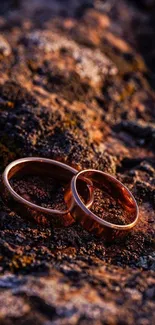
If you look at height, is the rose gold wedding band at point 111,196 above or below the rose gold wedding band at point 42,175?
above

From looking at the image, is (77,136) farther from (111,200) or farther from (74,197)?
(74,197)

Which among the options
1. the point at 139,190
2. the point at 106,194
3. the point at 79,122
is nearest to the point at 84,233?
the point at 106,194

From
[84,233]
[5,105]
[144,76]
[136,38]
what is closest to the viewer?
[84,233]

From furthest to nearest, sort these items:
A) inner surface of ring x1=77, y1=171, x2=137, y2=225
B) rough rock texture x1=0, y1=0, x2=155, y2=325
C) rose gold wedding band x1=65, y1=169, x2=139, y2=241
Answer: inner surface of ring x1=77, y1=171, x2=137, y2=225 → rose gold wedding band x1=65, y1=169, x2=139, y2=241 → rough rock texture x1=0, y1=0, x2=155, y2=325

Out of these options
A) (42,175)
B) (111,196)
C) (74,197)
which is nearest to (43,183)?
(42,175)

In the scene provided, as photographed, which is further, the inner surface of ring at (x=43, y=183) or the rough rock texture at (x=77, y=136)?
the inner surface of ring at (x=43, y=183)

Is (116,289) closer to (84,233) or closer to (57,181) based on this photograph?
(84,233)

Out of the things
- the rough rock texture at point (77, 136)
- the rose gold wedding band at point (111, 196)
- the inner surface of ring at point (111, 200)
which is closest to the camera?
the rough rock texture at point (77, 136)
